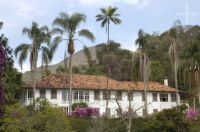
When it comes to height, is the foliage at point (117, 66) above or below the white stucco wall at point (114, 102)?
above

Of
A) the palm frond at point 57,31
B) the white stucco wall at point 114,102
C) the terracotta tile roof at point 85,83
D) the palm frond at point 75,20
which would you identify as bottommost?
the white stucco wall at point 114,102

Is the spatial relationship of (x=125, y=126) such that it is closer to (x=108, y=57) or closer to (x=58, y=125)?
(x=58, y=125)

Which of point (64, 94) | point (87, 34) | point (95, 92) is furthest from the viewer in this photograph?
point (95, 92)

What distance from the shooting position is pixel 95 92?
65312 mm

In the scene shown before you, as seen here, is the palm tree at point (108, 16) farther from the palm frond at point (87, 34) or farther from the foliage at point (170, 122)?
the foliage at point (170, 122)

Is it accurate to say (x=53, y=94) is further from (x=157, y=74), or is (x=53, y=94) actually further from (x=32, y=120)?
(x=32, y=120)

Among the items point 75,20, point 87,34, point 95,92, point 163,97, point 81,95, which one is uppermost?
point 75,20

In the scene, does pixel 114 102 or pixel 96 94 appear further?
pixel 114 102

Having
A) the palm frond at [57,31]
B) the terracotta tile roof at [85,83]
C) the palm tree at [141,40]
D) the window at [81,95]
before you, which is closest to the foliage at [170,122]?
the palm frond at [57,31]

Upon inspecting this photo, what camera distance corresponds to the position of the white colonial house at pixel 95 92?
6250 centimetres

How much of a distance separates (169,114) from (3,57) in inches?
557

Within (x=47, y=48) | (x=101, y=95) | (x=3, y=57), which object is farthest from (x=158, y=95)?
(x=3, y=57)

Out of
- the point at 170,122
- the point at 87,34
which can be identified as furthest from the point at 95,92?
the point at 170,122

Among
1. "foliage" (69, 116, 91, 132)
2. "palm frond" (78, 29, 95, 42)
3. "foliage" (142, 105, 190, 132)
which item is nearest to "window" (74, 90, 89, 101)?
"palm frond" (78, 29, 95, 42)
